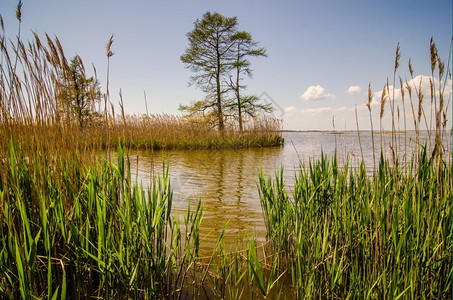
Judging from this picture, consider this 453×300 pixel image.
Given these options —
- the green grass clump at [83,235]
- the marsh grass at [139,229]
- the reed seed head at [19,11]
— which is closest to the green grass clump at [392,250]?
the marsh grass at [139,229]

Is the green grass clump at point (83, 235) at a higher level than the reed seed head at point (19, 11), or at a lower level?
lower

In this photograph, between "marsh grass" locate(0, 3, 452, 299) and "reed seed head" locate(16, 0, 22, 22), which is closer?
"marsh grass" locate(0, 3, 452, 299)

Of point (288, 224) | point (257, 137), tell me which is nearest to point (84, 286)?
point (288, 224)

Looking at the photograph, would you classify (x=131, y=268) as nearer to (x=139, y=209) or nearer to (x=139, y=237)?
(x=139, y=237)

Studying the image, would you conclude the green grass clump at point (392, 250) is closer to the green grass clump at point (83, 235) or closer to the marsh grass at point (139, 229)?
the marsh grass at point (139, 229)

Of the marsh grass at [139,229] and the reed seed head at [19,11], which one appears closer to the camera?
the marsh grass at [139,229]

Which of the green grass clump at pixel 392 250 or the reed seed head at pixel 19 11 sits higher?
the reed seed head at pixel 19 11

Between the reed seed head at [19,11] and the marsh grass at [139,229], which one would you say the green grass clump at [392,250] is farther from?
the reed seed head at [19,11]

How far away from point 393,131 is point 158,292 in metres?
1.84

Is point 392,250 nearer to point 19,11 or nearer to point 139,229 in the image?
point 139,229

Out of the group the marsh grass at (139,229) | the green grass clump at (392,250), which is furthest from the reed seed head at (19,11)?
the green grass clump at (392,250)

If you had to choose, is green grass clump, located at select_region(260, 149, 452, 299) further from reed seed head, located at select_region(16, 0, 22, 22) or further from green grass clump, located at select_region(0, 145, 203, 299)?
reed seed head, located at select_region(16, 0, 22, 22)

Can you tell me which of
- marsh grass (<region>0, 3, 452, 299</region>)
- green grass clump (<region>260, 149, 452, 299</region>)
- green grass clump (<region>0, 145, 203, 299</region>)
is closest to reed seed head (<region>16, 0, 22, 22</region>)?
marsh grass (<region>0, 3, 452, 299</region>)

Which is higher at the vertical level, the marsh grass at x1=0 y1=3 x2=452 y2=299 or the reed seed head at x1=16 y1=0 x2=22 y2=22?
the reed seed head at x1=16 y1=0 x2=22 y2=22
